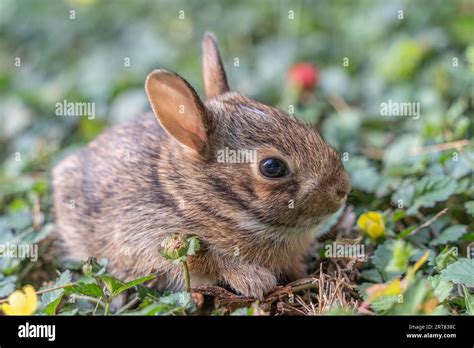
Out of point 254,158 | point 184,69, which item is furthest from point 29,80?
point 254,158

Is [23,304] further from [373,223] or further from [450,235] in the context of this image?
A: [450,235]

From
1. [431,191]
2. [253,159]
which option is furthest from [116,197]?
[431,191]

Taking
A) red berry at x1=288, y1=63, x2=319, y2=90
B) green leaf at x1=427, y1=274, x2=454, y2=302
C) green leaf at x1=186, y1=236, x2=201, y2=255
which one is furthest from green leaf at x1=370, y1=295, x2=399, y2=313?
red berry at x1=288, y1=63, x2=319, y2=90

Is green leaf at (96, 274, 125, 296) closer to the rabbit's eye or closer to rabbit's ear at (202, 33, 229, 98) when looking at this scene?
the rabbit's eye

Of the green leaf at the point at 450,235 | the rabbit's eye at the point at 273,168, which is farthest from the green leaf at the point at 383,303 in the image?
the rabbit's eye at the point at 273,168

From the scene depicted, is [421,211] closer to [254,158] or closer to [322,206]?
[322,206]

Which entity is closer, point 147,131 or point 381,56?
point 147,131
